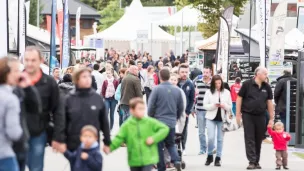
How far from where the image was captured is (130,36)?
58781mm

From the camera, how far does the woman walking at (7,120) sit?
368 inches

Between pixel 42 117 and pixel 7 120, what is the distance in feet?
5.73

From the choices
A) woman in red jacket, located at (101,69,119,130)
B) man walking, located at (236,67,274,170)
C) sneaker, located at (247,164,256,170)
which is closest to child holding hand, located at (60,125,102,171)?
man walking, located at (236,67,274,170)

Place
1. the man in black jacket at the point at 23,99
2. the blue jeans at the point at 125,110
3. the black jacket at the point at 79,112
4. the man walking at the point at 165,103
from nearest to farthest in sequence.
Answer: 1. the man in black jacket at the point at 23,99
2. the black jacket at the point at 79,112
3. the man walking at the point at 165,103
4. the blue jeans at the point at 125,110

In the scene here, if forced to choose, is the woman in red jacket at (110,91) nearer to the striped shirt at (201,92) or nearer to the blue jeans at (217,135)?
the striped shirt at (201,92)

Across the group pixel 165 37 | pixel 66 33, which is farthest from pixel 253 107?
pixel 165 37

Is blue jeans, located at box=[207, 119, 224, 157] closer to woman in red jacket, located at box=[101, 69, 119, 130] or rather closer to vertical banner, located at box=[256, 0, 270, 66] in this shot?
woman in red jacket, located at box=[101, 69, 119, 130]

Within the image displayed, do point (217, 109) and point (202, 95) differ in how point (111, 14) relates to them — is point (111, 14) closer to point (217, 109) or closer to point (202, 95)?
point (202, 95)

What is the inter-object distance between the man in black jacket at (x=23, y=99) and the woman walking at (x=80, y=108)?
22.6 inches

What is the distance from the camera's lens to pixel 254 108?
54.1 ft

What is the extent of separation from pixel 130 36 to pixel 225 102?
41.8 m

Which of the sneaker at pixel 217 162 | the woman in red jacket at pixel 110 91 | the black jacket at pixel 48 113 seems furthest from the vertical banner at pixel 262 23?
the black jacket at pixel 48 113

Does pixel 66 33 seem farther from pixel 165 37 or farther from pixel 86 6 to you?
pixel 86 6

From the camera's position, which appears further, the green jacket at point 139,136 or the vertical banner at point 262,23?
the vertical banner at point 262,23
